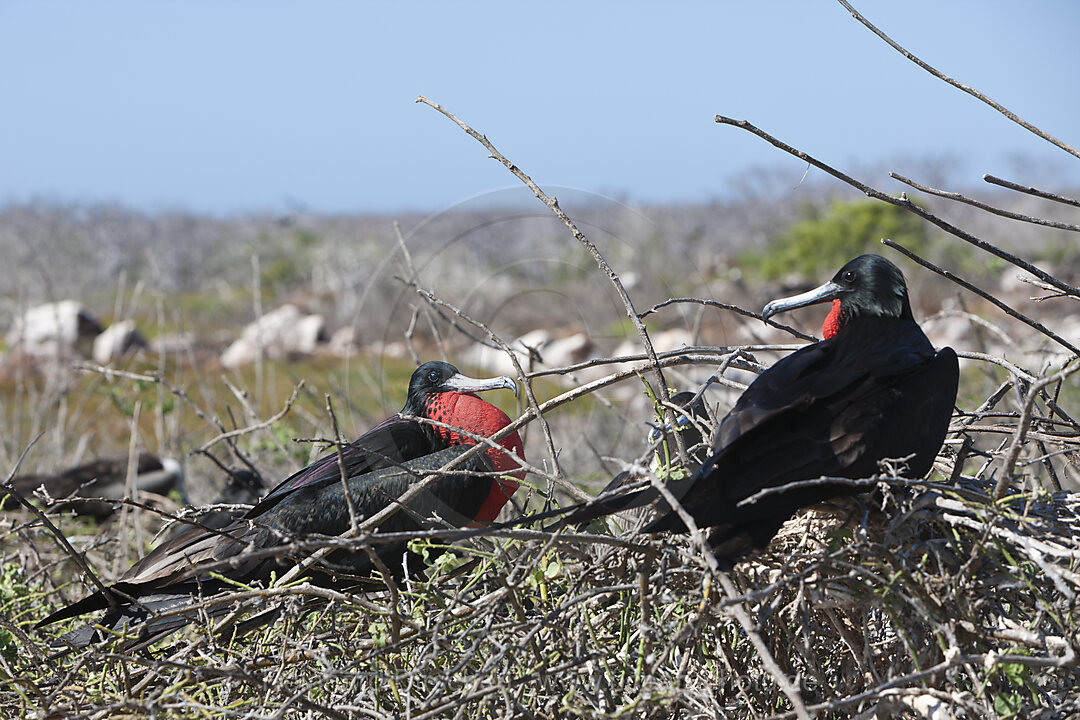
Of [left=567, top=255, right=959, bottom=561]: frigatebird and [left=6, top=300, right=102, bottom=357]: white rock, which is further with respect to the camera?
[left=6, top=300, right=102, bottom=357]: white rock

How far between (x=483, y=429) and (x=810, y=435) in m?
0.80

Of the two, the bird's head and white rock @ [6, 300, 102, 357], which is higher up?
the bird's head

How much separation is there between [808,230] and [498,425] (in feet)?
48.0

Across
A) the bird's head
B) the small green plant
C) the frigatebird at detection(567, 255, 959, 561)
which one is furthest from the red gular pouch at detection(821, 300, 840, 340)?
the small green plant

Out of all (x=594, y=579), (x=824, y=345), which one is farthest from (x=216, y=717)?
(x=824, y=345)

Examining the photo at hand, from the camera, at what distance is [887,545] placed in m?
1.32

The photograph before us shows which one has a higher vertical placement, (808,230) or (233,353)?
(808,230)

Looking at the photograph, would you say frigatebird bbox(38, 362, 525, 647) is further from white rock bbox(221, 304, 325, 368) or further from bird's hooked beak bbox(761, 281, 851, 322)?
white rock bbox(221, 304, 325, 368)

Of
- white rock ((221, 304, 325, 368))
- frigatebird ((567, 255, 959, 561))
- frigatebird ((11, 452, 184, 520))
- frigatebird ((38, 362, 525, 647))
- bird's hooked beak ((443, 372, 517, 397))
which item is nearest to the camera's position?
frigatebird ((567, 255, 959, 561))

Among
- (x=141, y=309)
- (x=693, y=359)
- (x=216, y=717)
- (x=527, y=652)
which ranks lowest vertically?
(x=141, y=309)

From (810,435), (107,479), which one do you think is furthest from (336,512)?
(107,479)

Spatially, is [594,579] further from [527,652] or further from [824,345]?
[824,345]

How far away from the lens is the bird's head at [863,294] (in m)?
1.66

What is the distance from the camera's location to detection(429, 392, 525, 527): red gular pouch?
193 cm
